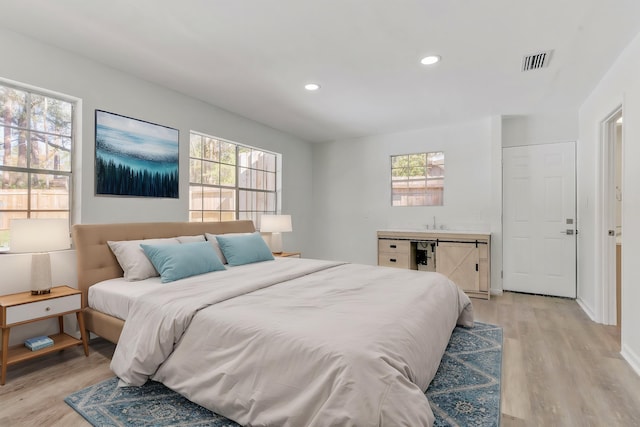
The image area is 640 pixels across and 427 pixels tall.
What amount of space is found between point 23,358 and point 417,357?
257 cm

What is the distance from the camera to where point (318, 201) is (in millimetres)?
6410

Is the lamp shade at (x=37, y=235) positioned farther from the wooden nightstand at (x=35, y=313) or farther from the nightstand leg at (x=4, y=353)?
the nightstand leg at (x=4, y=353)

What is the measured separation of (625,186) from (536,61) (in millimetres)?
1288

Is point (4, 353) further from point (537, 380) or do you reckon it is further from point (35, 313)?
point (537, 380)

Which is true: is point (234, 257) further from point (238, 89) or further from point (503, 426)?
point (503, 426)

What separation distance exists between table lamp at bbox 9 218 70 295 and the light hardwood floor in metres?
0.63

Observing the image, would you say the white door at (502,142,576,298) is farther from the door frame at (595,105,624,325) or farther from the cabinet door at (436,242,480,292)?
the door frame at (595,105,624,325)

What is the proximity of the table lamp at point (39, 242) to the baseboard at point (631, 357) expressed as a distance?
13.8 ft

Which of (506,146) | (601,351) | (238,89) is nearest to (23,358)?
(238,89)

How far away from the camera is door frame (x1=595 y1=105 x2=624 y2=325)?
338 centimetres

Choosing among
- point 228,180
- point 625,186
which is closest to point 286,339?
point 625,186

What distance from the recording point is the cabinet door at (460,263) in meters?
4.61

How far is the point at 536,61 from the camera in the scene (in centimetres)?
303

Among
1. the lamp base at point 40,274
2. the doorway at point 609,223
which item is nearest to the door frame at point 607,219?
the doorway at point 609,223
